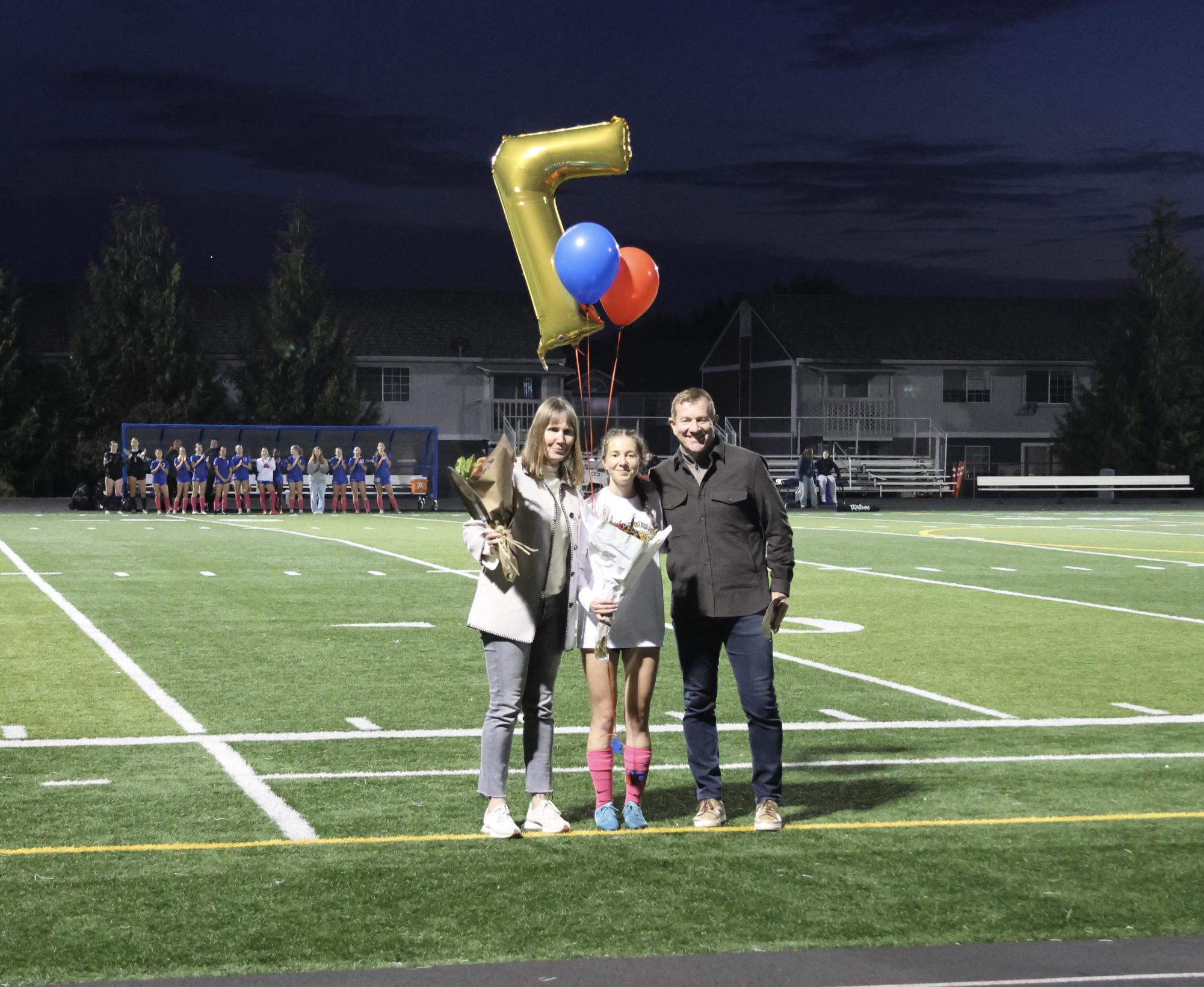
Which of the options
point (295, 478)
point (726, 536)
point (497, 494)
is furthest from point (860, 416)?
point (497, 494)

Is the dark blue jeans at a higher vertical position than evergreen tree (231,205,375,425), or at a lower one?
lower

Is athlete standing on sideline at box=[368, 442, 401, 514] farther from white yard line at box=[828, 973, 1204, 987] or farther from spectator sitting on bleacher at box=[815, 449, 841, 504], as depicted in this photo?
white yard line at box=[828, 973, 1204, 987]

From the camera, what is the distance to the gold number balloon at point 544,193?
9.38 meters

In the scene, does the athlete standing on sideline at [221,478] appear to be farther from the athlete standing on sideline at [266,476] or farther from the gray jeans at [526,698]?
the gray jeans at [526,698]

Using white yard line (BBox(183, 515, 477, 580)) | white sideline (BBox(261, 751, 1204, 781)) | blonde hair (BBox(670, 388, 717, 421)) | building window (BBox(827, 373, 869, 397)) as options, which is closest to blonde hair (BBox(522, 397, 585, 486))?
blonde hair (BBox(670, 388, 717, 421))

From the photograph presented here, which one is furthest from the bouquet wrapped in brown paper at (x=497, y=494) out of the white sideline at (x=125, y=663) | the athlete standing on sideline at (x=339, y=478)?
the athlete standing on sideline at (x=339, y=478)

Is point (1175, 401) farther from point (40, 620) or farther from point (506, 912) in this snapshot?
point (506, 912)

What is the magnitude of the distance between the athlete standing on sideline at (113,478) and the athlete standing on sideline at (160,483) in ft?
2.48

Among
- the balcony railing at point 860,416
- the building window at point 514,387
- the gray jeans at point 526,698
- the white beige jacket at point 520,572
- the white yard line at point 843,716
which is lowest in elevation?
the white yard line at point 843,716

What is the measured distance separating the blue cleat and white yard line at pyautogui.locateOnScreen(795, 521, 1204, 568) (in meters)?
17.2

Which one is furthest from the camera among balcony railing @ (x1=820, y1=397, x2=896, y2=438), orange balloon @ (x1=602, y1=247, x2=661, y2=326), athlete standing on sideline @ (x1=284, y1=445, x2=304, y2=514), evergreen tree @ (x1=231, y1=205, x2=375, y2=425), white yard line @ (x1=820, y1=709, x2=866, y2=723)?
balcony railing @ (x1=820, y1=397, x2=896, y2=438)

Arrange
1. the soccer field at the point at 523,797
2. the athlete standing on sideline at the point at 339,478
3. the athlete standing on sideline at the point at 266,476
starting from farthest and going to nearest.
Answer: the athlete standing on sideline at the point at 339,478 < the athlete standing on sideline at the point at 266,476 < the soccer field at the point at 523,797

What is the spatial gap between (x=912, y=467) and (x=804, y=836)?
50.5 metres

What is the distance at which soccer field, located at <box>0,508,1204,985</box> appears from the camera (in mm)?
5656
